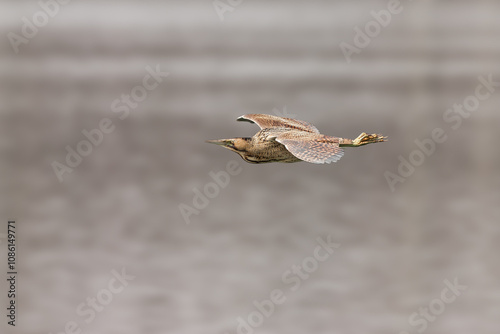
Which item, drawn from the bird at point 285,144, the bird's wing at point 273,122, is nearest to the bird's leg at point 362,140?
the bird at point 285,144

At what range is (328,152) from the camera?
2756 millimetres

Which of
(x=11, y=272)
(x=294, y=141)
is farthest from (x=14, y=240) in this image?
(x=294, y=141)

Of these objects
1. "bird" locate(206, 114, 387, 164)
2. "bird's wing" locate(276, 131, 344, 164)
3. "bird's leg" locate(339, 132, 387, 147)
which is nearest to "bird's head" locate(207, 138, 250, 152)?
"bird" locate(206, 114, 387, 164)

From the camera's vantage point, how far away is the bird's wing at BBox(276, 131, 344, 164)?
2.69 metres

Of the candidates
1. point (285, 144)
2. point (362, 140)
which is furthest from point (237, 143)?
point (362, 140)

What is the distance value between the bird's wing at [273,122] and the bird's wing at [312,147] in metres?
0.24

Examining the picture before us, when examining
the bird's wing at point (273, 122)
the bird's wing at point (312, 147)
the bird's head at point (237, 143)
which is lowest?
the bird's wing at point (312, 147)

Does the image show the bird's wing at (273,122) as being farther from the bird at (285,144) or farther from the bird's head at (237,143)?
the bird's head at (237,143)

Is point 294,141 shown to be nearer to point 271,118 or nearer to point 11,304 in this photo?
point 271,118

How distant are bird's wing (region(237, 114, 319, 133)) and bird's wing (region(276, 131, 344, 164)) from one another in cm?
24

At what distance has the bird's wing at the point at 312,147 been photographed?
2.69 meters

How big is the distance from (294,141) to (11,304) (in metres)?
3.16

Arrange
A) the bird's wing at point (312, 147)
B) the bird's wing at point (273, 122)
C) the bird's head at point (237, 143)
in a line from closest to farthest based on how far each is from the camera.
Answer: the bird's wing at point (312, 147) < the bird's head at point (237, 143) < the bird's wing at point (273, 122)

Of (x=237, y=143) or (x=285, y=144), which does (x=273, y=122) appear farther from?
(x=285, y=144)
